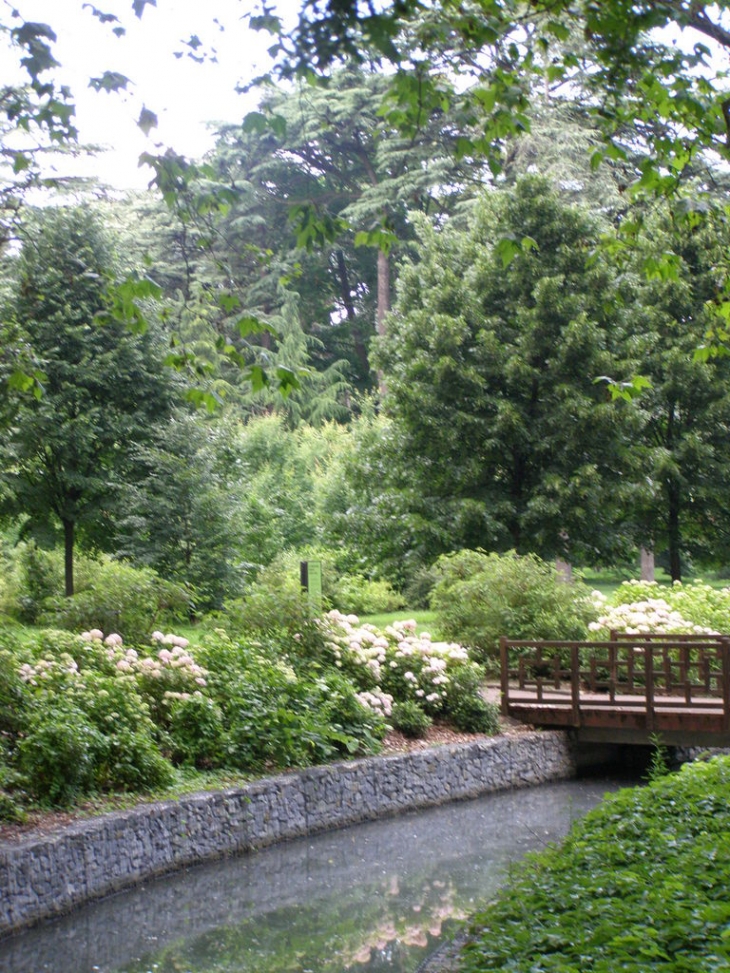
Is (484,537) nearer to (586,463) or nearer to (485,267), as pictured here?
(586,463)

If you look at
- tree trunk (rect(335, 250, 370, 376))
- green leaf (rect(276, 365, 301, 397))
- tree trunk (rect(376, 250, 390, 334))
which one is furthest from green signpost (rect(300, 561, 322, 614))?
tree trunk (rect(335, 250, 370, 376))

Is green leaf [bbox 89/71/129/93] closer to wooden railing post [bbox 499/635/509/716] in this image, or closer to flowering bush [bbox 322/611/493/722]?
flowering bush [bbox 322/611/493/722]

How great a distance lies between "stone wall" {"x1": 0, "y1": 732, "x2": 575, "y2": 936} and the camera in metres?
7.96

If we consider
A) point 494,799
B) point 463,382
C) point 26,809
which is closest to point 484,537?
point 463,382

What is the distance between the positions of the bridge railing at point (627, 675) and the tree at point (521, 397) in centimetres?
464

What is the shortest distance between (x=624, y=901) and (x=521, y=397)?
16488 millimetres

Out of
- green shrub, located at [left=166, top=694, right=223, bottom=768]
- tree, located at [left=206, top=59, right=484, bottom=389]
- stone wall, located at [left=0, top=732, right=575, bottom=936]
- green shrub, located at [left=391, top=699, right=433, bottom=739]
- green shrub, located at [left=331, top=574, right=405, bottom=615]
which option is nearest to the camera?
stone wall, located at [left=0, top=732, right=575, bottom=936]

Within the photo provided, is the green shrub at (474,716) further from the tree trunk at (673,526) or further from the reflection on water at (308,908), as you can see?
the tree trunk at (673,526)

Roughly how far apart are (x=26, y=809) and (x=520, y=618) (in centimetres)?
907

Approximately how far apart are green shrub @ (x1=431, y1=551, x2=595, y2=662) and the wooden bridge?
114 cm

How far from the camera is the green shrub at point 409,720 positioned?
12.8 m

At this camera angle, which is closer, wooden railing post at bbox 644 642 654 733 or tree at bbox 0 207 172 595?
wooden railing post at bbox 644 642 654 733

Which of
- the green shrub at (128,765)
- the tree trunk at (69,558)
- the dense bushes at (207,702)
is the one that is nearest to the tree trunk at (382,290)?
the tree trunk at (69,558)

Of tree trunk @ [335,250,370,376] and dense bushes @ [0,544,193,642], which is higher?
tree trunk @ [335,250,370,376]
